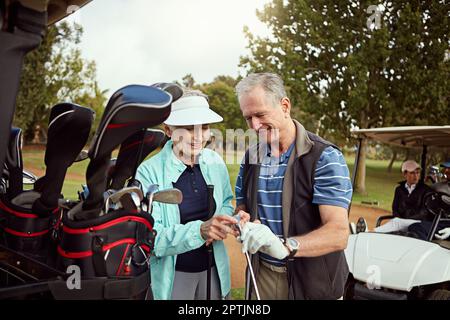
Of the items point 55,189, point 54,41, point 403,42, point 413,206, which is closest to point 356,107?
point 403,42

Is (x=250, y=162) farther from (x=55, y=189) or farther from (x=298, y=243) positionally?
(x=55, y=189)

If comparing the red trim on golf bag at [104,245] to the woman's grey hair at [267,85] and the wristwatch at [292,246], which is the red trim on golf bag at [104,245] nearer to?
the wristwatch at [292,246]

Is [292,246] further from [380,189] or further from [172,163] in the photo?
[380,189]

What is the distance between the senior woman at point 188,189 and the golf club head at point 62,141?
67 centimetres

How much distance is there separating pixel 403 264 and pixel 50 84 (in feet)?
Answer: 68.6

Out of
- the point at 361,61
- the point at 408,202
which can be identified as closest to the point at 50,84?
the point at 361,61

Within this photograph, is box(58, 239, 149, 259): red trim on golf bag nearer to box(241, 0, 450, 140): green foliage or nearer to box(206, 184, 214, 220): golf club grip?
box(206, 184, 214, 220): golf club grip

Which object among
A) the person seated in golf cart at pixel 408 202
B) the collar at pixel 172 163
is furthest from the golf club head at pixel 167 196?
the person seated in golf cart at pixel 408 202

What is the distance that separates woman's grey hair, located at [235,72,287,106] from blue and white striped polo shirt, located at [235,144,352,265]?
22cm

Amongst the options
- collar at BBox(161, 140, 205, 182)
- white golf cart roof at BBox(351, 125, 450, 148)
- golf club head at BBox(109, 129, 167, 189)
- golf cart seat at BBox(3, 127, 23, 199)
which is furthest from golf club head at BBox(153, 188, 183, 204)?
white golf cart roof at BBox(351, 125, 450, 148)

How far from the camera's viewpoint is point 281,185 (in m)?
1.90

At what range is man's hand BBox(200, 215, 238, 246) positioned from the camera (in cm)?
175

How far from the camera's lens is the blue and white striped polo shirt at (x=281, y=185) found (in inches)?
69.2

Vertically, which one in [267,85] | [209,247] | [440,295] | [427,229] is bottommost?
[440,295]
